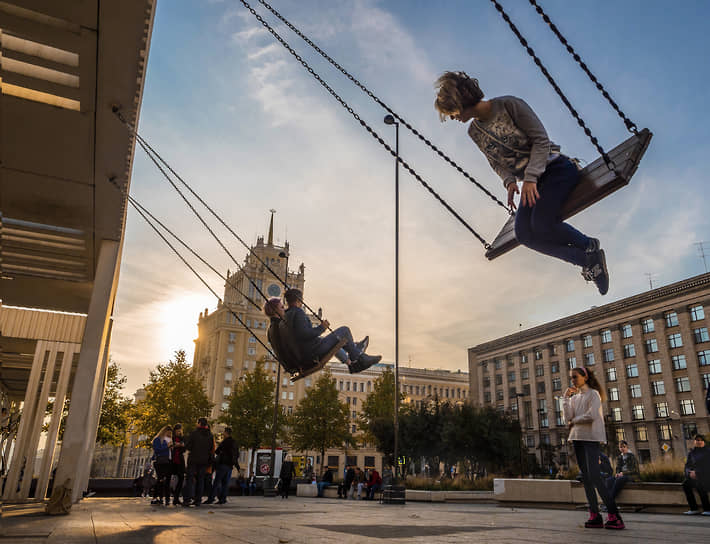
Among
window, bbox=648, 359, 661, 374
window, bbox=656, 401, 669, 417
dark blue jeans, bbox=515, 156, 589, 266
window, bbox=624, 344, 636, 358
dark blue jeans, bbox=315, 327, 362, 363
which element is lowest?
dark blue jeans, bbox=315, 327, 362, 363

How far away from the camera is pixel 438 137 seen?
551cm

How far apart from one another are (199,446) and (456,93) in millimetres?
9899

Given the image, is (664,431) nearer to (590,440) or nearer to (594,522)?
(594,522)

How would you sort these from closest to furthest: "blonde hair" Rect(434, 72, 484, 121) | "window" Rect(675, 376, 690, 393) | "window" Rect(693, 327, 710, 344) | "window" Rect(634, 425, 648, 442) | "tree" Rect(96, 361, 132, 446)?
"blonde hair" Rect(434, 72, 484, 121), "tree" Rect(96, 361, 132, 446), "window" Rect(693, 327, 710, 344), "window" Rect(675, 376, 690, 393), "window" Rect(634, 425, 648, 442)

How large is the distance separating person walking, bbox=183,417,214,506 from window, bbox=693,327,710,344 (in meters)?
65.2

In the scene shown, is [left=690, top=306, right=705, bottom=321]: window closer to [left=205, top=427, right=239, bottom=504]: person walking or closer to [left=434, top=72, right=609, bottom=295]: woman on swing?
[left=205, top=427, right=239, bottom=504]: person walking

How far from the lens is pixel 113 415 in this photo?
112 ft

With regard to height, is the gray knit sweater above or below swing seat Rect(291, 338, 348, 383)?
above

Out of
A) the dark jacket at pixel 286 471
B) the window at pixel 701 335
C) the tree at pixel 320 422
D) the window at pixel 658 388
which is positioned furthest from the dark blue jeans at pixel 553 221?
the window at pixel 658 388

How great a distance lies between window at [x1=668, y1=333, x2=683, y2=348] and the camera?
61938 millimetres

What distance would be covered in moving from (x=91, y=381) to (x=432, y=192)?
25.0 feet

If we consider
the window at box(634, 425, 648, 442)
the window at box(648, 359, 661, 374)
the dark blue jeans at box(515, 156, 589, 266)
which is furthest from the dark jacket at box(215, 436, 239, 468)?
the window at box(634, 425, 648, 442)

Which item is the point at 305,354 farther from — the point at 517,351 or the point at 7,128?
the point at 517,351

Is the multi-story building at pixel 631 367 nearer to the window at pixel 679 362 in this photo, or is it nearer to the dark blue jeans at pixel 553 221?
the window at pixel 679 362
